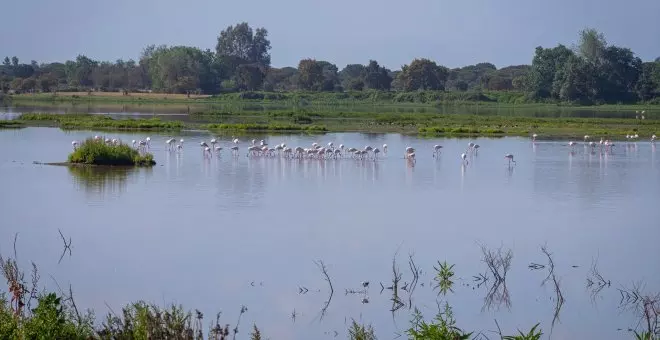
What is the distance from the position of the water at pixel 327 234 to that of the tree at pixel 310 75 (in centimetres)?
8497

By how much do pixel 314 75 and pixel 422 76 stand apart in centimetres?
1217

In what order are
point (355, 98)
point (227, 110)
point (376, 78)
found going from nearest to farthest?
point (227, 110)
point (355, 98)
point (376, 78)

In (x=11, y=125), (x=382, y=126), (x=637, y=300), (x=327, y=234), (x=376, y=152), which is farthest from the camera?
(x=382, y=126)

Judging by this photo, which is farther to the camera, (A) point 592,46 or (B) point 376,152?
(A) point 592,46

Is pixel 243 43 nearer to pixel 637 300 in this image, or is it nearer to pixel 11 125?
pixel 11 125

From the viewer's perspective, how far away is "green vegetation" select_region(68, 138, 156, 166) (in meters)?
24.6

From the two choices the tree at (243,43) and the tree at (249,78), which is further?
the tree at (243,43)

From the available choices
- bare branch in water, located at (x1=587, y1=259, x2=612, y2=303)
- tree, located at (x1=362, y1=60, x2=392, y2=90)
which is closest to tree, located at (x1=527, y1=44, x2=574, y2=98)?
tree, located at (x1=362, y1=60, x2=392, y2=90)

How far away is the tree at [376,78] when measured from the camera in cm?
11388

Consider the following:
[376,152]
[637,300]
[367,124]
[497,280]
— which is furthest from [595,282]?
[367,124]

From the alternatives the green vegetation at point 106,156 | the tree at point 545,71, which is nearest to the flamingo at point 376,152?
the green vegetation at point 106,156

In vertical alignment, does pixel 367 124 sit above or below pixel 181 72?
below

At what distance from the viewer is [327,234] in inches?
595

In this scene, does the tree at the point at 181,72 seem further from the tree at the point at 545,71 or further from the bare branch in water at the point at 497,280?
the bare branch in water at the point at 497,280
